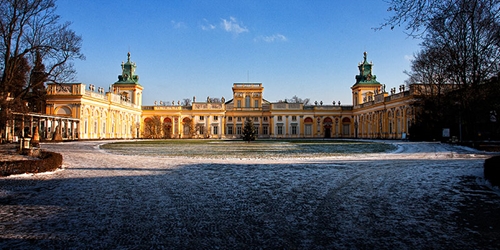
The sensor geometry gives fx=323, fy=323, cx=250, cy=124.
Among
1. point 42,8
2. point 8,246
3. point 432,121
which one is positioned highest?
point 42,8

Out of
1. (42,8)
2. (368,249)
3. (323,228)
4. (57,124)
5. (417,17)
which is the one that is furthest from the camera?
(57,124)

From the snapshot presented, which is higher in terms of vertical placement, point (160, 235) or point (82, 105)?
point (82, 105)

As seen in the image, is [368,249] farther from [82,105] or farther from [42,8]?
[82,105]

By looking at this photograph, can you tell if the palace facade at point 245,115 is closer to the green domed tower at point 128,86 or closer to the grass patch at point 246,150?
the green domed tower at point 128,86

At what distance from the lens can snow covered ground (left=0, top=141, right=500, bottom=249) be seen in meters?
3.70

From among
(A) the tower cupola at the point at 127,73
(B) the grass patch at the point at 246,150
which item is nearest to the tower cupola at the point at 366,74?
(B) the grass patch at the point at 246,150

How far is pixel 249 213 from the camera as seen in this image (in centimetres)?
491

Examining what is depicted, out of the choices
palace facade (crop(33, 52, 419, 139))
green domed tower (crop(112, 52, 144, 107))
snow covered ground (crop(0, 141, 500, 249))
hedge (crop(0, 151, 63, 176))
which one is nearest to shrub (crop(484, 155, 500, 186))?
snow covered ground (crop(0, 141, 500, 249))

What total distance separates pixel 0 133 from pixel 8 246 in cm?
2997

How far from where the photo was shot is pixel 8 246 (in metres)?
3.53

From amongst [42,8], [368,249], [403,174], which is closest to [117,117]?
[42,8]

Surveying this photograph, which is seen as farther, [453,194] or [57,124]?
[57,124]

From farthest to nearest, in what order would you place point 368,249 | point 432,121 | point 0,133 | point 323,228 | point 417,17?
point 432,121
point 0,133
point 417,17
point 323,228
point 368,249

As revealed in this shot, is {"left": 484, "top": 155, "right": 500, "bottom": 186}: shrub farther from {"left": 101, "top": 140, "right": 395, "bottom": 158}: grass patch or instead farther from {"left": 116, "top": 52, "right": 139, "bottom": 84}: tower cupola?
{"left": 116, "top": 52, "right": 139, "bottom": 84}: tower cupola
